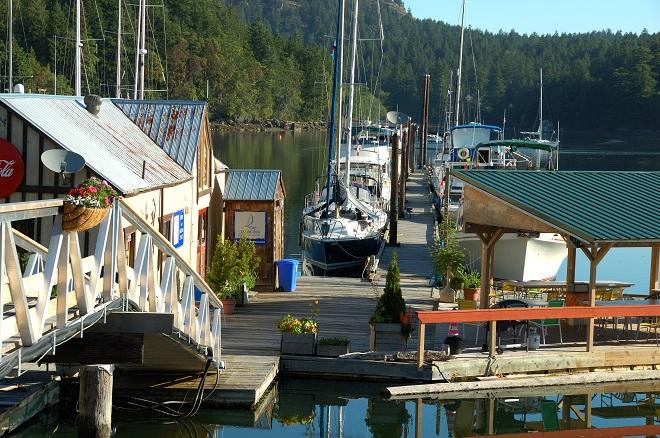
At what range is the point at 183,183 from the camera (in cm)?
2295

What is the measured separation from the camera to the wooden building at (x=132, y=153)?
742 inches

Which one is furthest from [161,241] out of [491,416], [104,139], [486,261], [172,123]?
[172,123]

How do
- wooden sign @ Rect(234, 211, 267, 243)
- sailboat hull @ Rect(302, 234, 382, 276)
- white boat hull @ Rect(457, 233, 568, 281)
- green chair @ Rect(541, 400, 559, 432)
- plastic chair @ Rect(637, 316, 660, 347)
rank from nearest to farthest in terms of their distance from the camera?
green chair @ Rect(541, 400, 559, 432) → plastic chair @ Rect(637, 316, 660, 347) → wooden sign @ Rect(234, 211, 267, 243) → white boat hull @ Rect(457, 233, 568, 281) → sailboat hull @ Rect(302, 234, 382, 276)

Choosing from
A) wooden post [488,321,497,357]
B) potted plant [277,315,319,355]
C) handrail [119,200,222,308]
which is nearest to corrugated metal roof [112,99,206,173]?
potted plant [277,315,319,355]

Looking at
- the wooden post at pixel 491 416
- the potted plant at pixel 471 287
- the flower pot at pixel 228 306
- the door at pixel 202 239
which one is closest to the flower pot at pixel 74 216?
the wooden post at pixel 491 416

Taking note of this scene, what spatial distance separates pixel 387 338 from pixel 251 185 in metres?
7.39

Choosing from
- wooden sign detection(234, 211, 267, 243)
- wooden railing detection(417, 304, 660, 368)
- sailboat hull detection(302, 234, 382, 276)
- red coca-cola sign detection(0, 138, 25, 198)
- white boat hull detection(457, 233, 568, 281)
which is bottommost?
sailboat hull detection(302, 234, 382, 276)

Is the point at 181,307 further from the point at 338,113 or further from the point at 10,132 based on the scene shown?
the point at 338,113

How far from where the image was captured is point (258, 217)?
26.4 meters

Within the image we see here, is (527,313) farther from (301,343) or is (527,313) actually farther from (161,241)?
(161,241)

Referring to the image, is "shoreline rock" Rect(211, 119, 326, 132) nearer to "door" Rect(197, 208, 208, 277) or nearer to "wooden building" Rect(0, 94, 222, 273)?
"door" Rect(197, 208, 208, 277)

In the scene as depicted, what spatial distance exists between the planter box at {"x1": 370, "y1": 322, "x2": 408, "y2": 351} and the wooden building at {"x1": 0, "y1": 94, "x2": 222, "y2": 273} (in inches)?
181

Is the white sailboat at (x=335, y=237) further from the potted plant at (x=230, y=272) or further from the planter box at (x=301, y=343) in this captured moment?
the planter box at (x=301, y=343)

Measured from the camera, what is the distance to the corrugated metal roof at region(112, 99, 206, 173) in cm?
2380
